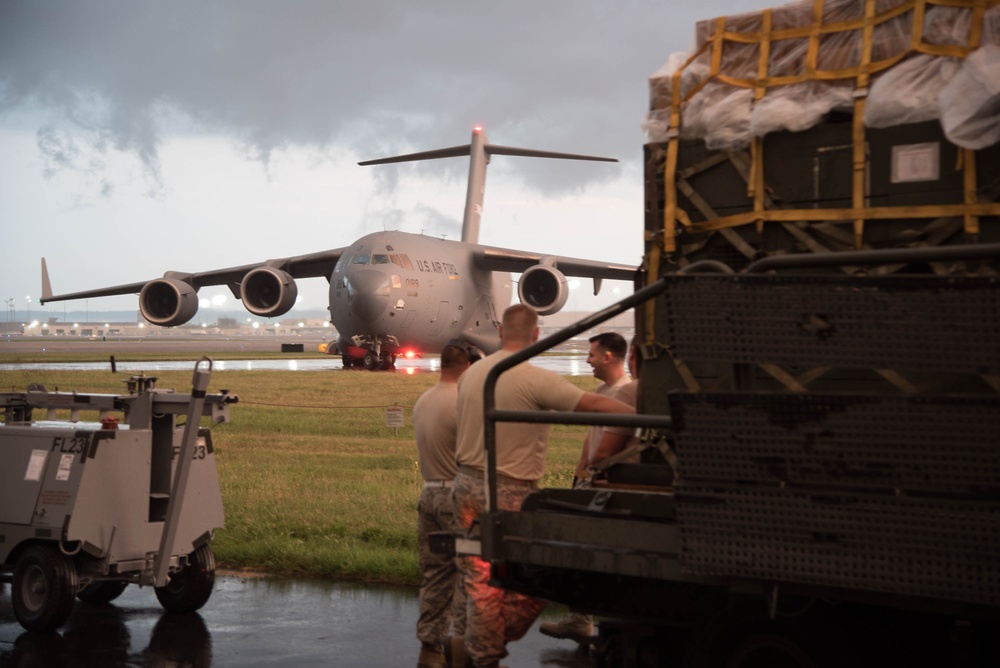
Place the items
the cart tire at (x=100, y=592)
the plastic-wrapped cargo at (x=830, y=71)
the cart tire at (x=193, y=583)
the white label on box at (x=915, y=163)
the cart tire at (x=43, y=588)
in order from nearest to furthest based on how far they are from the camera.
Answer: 1. the plastic-wrapped cargo at (x=830, y=71)
2. the white label on box at (x=915, y=163)
3. the cart tire at (x=43, y=588)
4. the cart tire at (x=193, y=583)
5. the cart tire at (x=100, y=592)

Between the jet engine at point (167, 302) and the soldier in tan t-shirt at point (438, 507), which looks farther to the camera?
the jet engine at point (167, 302)

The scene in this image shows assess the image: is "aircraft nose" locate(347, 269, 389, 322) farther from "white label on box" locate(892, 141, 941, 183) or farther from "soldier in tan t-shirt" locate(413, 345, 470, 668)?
"white label on box" locate(892, 141, 941, 183)

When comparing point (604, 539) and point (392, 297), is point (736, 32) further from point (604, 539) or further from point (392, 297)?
point (392, 297)

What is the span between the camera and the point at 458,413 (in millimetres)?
6336

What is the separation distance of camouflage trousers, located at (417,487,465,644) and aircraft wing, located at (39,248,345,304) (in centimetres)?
3068

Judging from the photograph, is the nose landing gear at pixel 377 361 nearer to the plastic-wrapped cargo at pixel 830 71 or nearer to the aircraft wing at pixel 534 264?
the aircraft wing at pixel 534 264

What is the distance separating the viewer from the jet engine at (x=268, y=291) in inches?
1377

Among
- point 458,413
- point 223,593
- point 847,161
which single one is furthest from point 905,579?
point 223,593

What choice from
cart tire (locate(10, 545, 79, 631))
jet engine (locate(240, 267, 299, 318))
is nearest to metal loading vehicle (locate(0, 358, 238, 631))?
cart tire (locate(10, 545, 79, 631))

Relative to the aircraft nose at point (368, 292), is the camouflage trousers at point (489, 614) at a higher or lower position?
lower

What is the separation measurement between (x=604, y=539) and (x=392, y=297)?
97.8 feet

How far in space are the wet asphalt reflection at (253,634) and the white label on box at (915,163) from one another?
347cm

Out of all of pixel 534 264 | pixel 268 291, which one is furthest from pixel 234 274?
pixel 534 264

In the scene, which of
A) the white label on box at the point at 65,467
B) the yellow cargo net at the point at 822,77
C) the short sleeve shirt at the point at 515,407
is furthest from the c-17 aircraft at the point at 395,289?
the yellow cargo net at the point at 822,77
